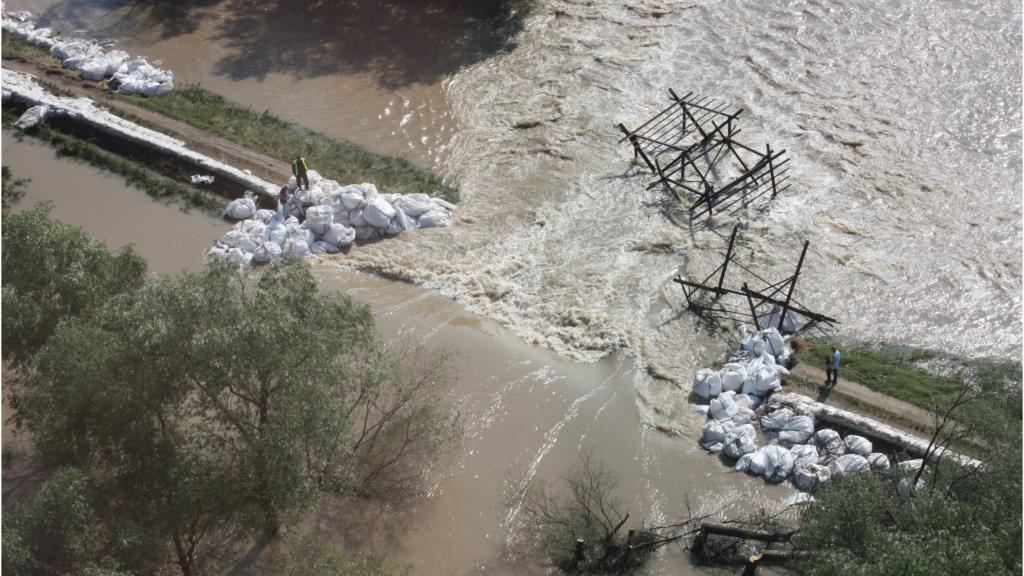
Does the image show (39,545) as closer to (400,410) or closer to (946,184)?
(400,410)

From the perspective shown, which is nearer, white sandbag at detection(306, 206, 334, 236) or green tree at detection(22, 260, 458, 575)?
green tree at detection(22, 260, 458, 575)

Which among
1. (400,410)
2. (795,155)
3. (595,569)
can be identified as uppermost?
(795,155)

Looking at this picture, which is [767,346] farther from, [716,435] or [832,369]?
[716,435]

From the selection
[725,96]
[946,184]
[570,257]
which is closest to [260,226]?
[570,257]

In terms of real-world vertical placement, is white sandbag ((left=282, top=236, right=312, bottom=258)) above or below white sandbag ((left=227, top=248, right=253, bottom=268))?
above

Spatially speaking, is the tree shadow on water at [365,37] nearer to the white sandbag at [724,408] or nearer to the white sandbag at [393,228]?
the white sandbag at [393,228]

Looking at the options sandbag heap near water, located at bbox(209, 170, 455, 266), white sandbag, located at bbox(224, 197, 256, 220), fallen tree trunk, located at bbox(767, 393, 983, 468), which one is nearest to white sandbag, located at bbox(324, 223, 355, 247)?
sandbag heap near water, located at bbox(209, 170, 455, 266)

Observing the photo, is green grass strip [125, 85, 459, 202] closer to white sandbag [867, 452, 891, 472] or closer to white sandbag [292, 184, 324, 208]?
white sandbag [292, 184, 324, 208]

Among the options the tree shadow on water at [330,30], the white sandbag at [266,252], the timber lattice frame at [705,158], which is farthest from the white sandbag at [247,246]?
the timber lattice frame at [705,158]
